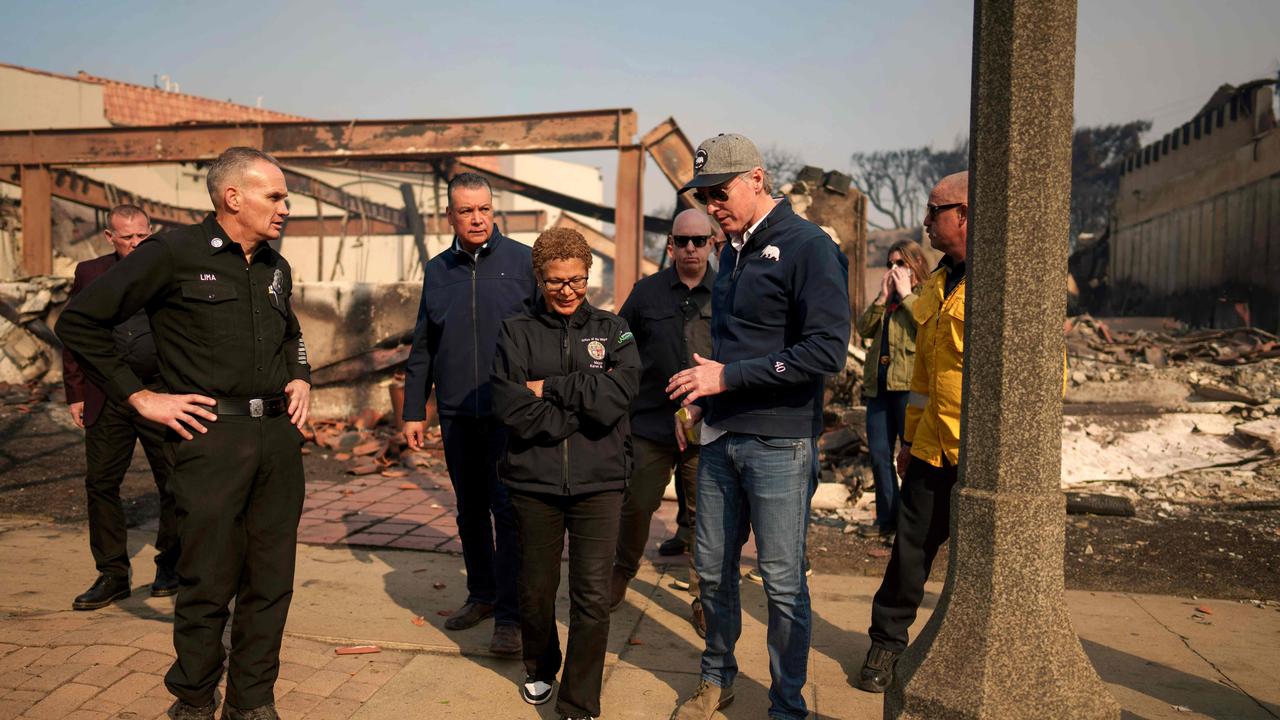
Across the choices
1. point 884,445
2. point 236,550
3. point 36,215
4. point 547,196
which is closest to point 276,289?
point 236,550

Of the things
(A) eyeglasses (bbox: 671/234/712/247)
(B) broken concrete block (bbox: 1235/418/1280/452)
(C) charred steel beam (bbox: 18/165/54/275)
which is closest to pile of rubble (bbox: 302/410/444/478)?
(A) eyeglasses (bbox: 671/234/712/247)

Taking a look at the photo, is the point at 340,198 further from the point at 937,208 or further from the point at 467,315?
the point at 937,208

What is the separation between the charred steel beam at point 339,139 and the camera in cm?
999

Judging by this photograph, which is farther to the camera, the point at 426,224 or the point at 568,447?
the point at 426,224

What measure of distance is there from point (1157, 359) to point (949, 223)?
358 inches

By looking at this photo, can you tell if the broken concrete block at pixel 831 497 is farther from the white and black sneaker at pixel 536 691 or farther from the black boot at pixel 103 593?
the black boot at pixel 103 593

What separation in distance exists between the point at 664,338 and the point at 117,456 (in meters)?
2.94

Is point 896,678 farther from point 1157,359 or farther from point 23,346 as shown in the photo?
point 23,346

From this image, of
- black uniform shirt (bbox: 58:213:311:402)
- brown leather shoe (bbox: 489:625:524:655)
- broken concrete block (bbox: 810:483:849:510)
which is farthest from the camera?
broken concrete block (bbox: 810:483:849:510)

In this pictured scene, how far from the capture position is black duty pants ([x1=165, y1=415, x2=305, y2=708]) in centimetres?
308

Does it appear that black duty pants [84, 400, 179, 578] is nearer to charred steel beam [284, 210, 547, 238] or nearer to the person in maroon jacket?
the person in maroon jacket

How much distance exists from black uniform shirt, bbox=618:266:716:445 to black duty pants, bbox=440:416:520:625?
31.5 inches

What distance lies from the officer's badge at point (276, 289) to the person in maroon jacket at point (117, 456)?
5.22ft

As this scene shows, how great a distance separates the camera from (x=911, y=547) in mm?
3725
